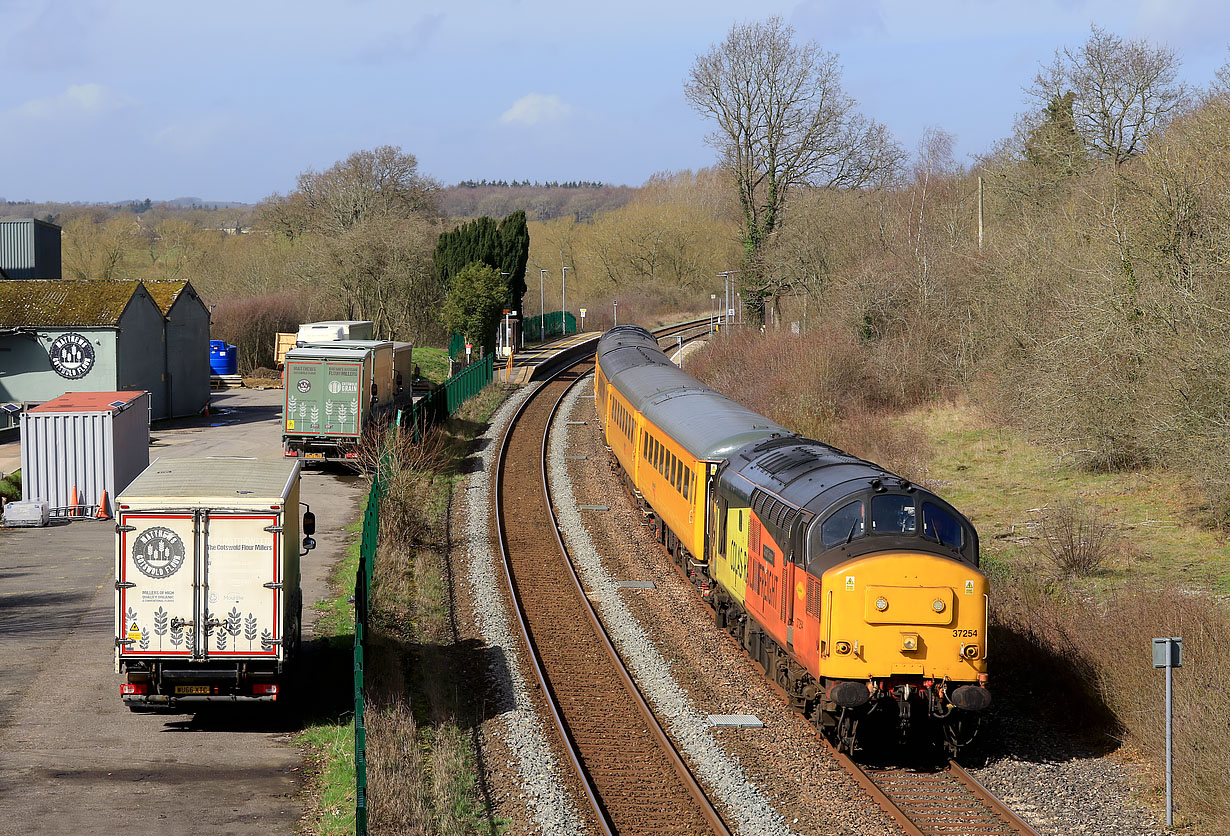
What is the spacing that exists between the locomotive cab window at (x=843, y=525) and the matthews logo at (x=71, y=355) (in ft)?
101

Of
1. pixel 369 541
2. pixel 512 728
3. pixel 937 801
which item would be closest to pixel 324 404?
pixel 369 541

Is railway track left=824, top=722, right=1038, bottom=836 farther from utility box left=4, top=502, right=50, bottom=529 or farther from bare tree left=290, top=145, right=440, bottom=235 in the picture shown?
bare tree left=290, top=145, right=440, bottom=235

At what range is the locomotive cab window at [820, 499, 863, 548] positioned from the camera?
11.7 m

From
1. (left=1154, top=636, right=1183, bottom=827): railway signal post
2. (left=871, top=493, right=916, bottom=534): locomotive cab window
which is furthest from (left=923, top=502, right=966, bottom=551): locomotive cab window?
(left=1154, top=636, right=1183, bottom=827): railway signal post

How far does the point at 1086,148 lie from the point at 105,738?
123 feet

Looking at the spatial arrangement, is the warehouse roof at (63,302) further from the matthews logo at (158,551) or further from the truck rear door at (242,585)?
the truck rear door at (242,585)

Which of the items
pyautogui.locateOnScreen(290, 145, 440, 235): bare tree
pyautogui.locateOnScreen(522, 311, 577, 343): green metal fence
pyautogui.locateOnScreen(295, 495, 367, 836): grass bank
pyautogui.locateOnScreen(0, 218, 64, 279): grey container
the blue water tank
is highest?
pyautogui.locateOnScreen(290, 145, 440, 235): bare tree

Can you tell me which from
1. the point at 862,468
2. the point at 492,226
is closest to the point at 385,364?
the point at 862,468

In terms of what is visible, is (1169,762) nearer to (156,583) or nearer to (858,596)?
(858,596)

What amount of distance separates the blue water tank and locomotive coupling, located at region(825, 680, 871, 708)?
150ft

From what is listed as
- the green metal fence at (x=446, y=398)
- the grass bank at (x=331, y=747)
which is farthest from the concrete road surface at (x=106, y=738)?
the green metal fence at (x=446, y=398)

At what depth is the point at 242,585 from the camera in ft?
40.3

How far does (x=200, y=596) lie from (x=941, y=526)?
→ 318 inches

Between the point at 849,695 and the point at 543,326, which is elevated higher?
the point at 543,326
